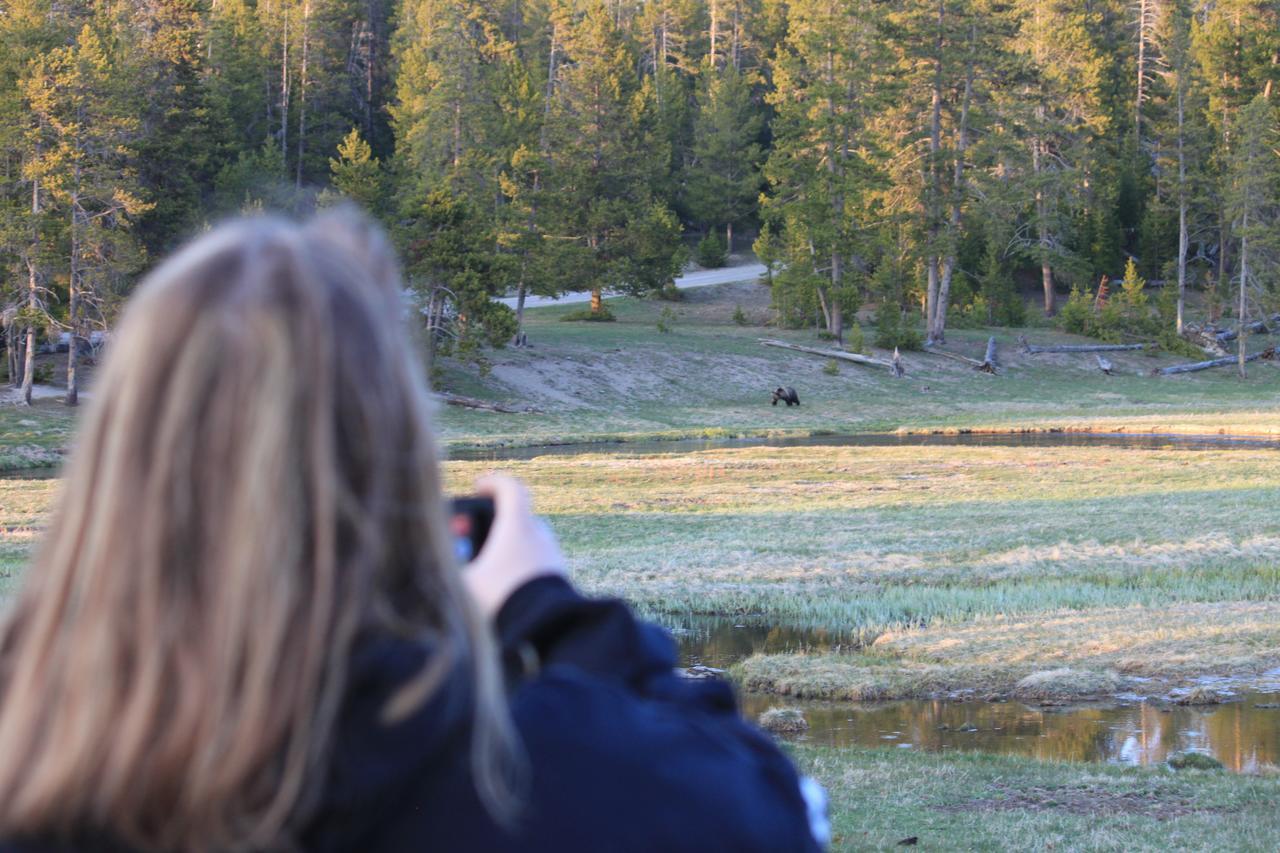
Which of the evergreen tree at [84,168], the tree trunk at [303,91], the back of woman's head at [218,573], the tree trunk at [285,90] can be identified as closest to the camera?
the back of woman's head at [218,573]

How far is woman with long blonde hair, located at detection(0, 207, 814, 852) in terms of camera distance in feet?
4.06

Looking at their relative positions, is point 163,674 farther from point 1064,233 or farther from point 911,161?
point 1064,233

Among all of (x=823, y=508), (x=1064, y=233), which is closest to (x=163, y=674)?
(x=823, y=508)

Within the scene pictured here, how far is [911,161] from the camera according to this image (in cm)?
5653

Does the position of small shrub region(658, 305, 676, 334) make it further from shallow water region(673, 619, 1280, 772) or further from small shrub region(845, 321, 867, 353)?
shallow water region(673, 619, 1280, 772)

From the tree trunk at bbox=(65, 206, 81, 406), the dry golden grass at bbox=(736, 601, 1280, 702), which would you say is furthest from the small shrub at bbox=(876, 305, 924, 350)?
the dry golden grass at bbox=(736, 601, 1280, 702)

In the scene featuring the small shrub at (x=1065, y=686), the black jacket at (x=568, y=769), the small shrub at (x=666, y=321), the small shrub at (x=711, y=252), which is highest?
the small shrub at (x=711, y=252)

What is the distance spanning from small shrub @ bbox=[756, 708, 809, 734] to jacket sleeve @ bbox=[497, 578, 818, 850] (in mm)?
8529

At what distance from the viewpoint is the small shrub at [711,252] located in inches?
2785

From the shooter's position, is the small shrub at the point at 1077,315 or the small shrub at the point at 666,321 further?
the small shrub at the point at 1077,315

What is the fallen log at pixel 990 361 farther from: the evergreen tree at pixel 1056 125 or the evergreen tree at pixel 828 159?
the evergreen tree at pixel 1056 125

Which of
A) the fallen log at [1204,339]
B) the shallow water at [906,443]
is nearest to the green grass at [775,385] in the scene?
the shallow water at [906,443]

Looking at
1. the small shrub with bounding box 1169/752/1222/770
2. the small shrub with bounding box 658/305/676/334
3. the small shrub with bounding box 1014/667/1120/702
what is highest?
the small shrub with bounding box 658/305/676/334

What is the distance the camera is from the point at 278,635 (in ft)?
4.09
